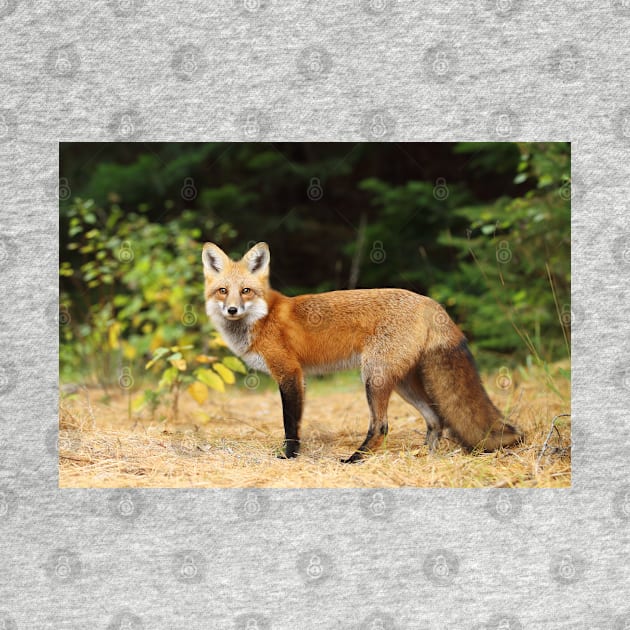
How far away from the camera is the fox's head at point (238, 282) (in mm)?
3452

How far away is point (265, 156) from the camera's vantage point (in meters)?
7.80

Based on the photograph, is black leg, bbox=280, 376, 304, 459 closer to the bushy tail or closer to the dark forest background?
the bushy tail

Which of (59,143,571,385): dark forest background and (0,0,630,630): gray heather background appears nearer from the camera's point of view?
(0,0,630,630): gray heather background

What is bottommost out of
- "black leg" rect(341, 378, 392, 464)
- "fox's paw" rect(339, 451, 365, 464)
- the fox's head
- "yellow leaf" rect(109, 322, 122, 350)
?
"fox's paw" rect(339, 451, 365, 464)

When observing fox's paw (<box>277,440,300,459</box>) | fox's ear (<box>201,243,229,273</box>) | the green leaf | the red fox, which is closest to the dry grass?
fox's paw (<box>277,440,300,459</box>)

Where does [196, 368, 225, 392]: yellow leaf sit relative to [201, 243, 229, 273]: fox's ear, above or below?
below

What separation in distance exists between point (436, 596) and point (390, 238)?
519 centimetres

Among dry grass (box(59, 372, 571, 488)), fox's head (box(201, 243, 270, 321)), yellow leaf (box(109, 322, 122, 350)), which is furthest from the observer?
yellow leaf (box(109, 322, 122, 350))

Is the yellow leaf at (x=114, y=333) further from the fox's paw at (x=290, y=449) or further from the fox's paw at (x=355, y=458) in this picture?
the fox's paw at (x=355, y=458)

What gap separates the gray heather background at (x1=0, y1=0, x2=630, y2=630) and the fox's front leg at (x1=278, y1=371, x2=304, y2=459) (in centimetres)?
77

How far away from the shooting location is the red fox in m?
3.37

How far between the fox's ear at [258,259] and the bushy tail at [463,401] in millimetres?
982

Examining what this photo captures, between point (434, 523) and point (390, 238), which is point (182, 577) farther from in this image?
point (390, 238)

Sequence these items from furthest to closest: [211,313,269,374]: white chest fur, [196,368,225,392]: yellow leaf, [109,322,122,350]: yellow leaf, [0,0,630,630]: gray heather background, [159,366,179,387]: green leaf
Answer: [109,322,122,350]: yellow leaf → [159,366,179,387]: green leaf → [196,368,225,392]: yellow leaf → [211,313,269,374]: white chest fur → [0,0,630,630]: gray heather background
